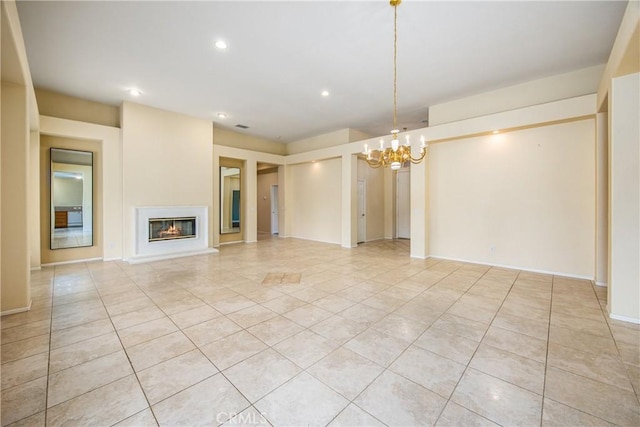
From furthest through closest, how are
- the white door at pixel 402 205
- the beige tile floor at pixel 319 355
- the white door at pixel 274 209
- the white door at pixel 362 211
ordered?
the white door at pixel 274 209
the white door at pixel 402 205
the white door at pixel 362 211
the beige tile floor at pixel 319 355

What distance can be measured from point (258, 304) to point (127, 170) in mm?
4775

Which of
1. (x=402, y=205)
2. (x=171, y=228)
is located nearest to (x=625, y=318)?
(x=402, y=205)

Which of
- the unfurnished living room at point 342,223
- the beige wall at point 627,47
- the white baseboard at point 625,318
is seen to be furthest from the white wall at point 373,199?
the white baseboard at point 625,318

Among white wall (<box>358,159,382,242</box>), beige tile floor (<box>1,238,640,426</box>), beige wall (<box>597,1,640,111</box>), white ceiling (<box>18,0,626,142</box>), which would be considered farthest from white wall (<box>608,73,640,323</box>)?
white wall (<box>358,159,382,242</box>)

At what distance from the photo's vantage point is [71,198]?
18.2ft

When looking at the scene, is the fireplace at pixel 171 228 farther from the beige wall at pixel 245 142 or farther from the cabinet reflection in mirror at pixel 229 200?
the beige wall at pixel 245 142

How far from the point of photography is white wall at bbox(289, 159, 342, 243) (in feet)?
27.4

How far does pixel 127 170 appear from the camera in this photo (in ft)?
18.9

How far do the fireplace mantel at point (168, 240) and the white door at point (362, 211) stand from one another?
14.8 feet

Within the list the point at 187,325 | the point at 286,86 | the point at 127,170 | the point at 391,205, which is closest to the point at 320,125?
the point at 286,86

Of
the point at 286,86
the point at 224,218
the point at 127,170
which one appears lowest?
the point at 224,218

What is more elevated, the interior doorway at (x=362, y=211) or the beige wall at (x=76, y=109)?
the beige wall at (x=76, y=109)

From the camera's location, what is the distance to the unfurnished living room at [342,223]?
73.1 inches

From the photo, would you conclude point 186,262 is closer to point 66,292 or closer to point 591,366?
point 66,292
